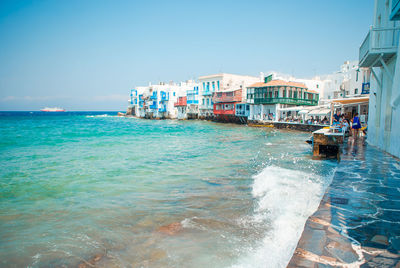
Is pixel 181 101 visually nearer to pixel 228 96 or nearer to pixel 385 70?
pixel 228 96

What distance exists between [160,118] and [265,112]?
133 ft

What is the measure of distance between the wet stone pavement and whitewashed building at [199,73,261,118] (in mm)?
46342

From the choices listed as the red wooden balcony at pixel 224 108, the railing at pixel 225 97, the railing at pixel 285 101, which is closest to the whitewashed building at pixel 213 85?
the railing at pixel 225 97

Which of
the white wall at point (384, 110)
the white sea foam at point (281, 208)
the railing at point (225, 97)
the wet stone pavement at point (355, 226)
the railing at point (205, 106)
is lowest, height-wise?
the white sea foam at point (281, 208)

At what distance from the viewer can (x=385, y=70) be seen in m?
10.8

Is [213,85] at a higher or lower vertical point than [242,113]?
higher

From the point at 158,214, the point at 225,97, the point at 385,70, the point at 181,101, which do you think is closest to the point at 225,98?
the point at 225,97

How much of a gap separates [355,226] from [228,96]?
161 feet

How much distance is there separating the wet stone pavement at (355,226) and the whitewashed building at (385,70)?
364cm

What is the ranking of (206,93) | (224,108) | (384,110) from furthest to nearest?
(206,93), (224,108), (384,110)

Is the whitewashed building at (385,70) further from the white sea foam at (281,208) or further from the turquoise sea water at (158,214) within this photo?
the white sea foam at (281,208)

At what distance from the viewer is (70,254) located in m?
4.48

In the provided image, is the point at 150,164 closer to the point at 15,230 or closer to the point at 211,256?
the point at 15,230

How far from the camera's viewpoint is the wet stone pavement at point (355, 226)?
10.0 ft
